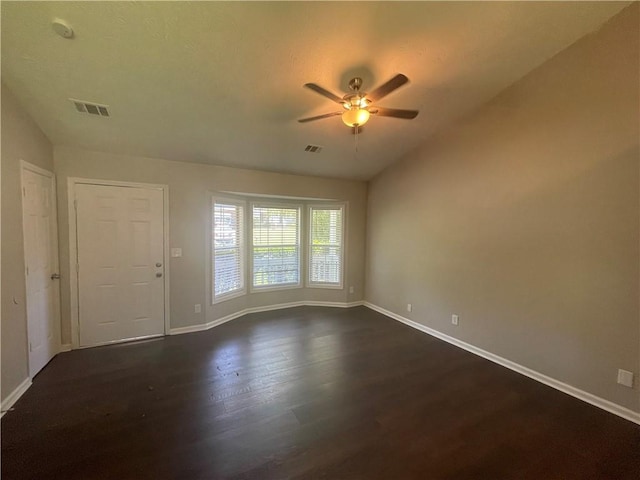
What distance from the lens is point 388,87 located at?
198cm

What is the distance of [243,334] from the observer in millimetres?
3924

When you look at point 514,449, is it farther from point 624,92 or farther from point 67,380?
point 67,380

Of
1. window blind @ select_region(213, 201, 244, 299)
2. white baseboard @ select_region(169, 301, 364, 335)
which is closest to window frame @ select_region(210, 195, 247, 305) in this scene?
window blind @ select_region(213, 201, 244, 299)

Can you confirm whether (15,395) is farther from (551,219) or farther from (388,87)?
(551,219)

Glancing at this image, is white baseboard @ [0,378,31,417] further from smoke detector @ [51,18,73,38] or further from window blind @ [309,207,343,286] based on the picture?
window blind @ [309,207,343,286]

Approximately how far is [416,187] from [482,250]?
143 cm

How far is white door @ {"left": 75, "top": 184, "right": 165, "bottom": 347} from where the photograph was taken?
3.36m

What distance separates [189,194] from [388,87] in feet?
10.3

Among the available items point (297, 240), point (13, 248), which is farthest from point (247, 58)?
point (297, 240)

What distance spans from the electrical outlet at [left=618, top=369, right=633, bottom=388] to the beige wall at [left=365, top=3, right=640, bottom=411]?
4 cm

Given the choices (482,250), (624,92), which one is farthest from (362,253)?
(624,92)

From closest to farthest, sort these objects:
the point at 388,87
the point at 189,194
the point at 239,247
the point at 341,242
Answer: the point at 388,87 → the point at 189,194 → the point at 239,247 → the point at 341,242

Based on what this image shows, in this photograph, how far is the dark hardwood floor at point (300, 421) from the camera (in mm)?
1761

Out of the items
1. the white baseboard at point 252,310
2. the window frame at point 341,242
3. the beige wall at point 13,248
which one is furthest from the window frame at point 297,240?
the beige wall at point 13,248
